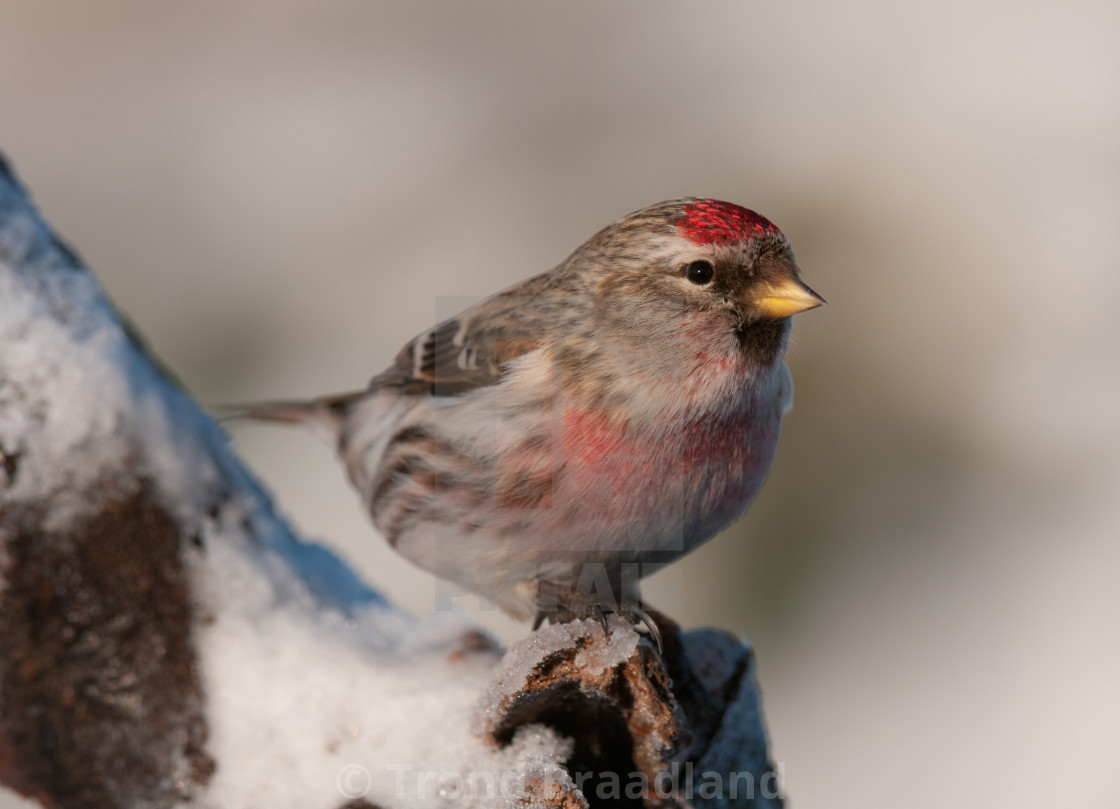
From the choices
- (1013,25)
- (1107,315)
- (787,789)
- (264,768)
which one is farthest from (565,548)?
(1013,25)

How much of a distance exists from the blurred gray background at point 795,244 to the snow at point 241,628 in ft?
4.28

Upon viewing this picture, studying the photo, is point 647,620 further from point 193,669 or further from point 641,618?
point 193,669

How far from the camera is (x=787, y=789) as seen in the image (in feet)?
9.18

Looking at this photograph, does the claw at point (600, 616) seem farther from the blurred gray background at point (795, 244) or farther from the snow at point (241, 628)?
the blurred gray background at point (795, 244)

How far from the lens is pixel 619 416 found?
4.55 ft

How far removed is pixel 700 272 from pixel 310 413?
43.1 inches

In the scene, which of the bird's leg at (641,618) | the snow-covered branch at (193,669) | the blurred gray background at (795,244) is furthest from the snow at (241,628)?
the blurred gray background at (795,244)

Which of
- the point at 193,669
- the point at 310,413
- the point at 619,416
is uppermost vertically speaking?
the point at 619,416

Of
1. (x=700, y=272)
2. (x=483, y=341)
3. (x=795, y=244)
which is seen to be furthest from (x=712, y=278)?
(x=795, y=244)

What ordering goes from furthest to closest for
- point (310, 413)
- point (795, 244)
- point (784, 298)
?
1. point (795, 244)
2. point (310, 413)
3. point (784, 298)

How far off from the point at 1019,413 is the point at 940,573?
1.81 feet

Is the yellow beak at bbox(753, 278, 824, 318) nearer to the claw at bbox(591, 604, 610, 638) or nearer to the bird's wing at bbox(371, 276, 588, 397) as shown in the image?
the bird's wing at bbox(371, 276, 588, 397)

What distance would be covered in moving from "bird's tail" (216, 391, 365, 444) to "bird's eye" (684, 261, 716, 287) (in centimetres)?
97

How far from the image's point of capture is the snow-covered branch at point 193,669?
1.32 metres
